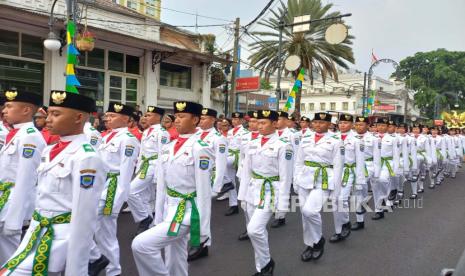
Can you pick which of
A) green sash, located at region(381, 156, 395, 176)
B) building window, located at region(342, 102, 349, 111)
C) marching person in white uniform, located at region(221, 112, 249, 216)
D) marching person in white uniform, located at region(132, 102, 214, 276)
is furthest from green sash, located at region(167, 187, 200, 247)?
building window, located at region(342, 102, 349, 111)

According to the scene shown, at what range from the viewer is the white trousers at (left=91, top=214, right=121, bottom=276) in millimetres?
4684

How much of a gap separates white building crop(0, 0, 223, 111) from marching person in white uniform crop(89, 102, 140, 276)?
907cm

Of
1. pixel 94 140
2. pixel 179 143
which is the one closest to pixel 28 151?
pixel 179 143

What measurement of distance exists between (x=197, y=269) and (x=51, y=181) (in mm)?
2918

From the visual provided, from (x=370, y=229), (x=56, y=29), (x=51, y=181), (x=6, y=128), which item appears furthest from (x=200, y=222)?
(x=56, y=29)

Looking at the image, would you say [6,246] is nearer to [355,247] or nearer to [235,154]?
[355,247]

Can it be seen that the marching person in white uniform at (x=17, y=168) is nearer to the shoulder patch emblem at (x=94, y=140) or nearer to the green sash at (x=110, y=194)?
the green sash at (x=110, y=194)

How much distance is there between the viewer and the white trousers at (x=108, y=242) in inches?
184

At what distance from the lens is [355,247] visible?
6.53 meters

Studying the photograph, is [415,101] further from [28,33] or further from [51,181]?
[51,181]

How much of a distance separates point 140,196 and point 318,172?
2.92m

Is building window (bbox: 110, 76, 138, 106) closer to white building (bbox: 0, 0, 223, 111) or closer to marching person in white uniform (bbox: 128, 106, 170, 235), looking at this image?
white building (bbox: 0, 0, 223, 111)

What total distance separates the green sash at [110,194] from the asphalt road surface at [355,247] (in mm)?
890

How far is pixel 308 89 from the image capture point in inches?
2648
